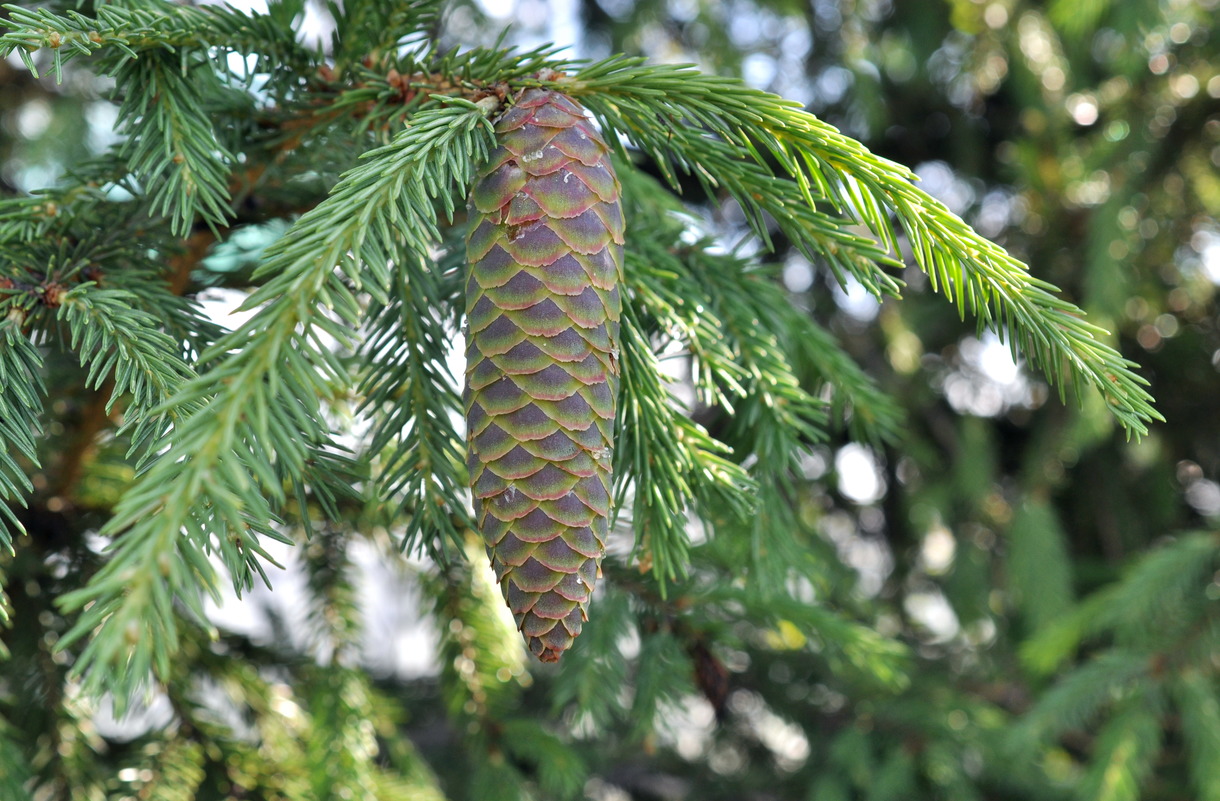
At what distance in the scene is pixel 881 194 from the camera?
0.49m

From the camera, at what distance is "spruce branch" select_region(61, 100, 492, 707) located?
0.32 m

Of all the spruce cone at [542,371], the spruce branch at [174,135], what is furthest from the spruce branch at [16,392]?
the spruce cone at [542,371]

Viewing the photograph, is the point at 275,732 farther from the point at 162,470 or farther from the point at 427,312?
the point at 162,470

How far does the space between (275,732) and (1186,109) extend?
166 centimetres

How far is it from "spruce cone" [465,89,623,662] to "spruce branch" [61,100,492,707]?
0.03 metres

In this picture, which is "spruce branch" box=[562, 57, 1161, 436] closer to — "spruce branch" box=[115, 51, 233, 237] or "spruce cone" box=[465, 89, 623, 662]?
"spruce cone" box=[465, 89, 623, 662]

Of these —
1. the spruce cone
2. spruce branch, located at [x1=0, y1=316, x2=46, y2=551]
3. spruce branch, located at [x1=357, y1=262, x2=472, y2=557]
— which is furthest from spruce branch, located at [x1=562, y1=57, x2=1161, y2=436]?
spruce branch, located at [x1=0, y1=316, x2=46, y2=551]

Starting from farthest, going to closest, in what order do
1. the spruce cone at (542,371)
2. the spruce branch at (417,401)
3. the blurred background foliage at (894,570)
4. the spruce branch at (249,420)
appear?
1. the blurred background foliage at (894,570)
2. the spruce branch at (417,401)
3. the spruce cone at (542,371)
4. the spruce branch at (249,420)

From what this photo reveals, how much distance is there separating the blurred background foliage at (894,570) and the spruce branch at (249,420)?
404 mm

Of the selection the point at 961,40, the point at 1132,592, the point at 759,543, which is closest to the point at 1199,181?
the point at 961,40

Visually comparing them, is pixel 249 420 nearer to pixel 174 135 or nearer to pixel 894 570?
pixel 174 135

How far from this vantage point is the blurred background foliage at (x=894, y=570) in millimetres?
933

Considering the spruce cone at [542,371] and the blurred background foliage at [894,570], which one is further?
the blurred background foliage at [894,570]

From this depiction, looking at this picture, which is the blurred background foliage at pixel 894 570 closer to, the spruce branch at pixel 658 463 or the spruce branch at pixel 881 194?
the spruce branch at pixel 658 463
